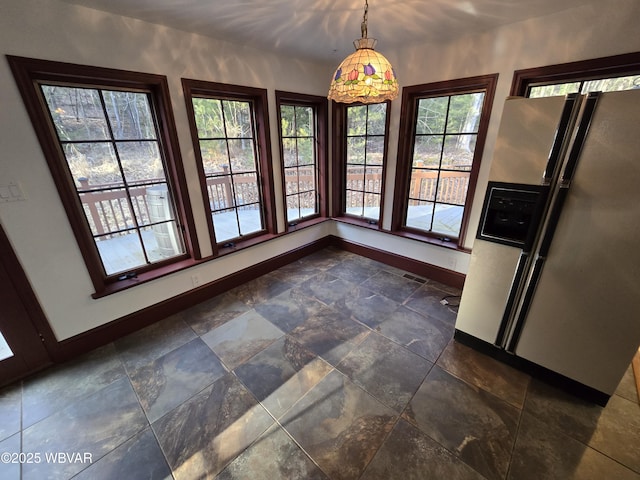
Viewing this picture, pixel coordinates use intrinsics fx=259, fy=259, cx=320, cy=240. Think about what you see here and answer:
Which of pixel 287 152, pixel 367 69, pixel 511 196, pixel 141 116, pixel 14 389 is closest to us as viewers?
pixel 367 69

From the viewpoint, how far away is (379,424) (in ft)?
5.06

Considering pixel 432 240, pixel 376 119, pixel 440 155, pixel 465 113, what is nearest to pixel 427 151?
pixel 440 155

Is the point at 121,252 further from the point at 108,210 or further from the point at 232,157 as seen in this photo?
the point at 232,157

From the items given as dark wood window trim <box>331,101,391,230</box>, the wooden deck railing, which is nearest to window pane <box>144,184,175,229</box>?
the wooden deck railing

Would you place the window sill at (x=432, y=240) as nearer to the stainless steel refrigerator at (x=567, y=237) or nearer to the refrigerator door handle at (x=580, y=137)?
the stainless steel refrigerator at (x=567, y=237)

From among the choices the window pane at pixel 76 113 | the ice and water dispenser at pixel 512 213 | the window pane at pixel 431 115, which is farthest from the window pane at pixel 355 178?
the window pane at pixel 76 113

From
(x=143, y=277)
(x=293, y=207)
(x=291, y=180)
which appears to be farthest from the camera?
(x=293, y=207)

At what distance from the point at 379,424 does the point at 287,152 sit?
2866 mm

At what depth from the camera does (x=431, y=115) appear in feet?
8.95

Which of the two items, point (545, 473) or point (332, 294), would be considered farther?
point (332, 294)

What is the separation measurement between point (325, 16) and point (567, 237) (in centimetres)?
218

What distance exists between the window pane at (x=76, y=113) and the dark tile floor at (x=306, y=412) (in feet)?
5.44

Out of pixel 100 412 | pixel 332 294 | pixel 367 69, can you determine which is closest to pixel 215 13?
pixel 367 69

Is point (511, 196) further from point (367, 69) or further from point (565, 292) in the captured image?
point (367, 69)
